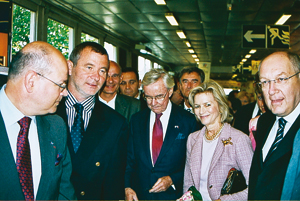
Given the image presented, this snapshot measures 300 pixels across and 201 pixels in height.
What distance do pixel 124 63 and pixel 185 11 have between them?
16.2ft

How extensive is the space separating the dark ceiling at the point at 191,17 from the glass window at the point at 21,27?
844 mm

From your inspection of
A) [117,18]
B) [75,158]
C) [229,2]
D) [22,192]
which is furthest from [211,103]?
[117,18]

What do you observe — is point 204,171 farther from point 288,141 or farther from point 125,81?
point 125,81

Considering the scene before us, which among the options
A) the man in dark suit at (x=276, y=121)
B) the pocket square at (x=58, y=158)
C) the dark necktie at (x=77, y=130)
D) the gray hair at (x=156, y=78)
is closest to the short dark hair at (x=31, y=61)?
the pocket square at (x=58, y=158)

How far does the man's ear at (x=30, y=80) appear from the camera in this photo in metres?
1.39

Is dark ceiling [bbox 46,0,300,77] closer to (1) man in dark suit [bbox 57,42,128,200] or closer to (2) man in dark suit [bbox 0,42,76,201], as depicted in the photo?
(1) man in dark suit [bbox 57,42,128,200]

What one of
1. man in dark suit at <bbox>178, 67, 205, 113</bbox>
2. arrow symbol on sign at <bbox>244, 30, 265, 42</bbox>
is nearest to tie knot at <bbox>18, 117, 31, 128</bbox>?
man in dark suit at <bbox>178, 67, 205, 113</bbox>

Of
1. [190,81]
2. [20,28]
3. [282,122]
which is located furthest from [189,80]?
[20,28]

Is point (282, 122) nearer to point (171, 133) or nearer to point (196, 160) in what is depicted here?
point (196, 160)

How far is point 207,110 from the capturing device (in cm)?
237

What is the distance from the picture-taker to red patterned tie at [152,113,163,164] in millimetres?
2428

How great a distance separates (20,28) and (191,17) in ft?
14.9

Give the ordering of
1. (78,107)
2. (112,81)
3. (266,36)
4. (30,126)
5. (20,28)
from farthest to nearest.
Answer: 1. (266,36)
2. (20,28)
3. (112,81)
4. (78,107)
5. (30,126)

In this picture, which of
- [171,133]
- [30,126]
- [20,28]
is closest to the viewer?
[30,126]
